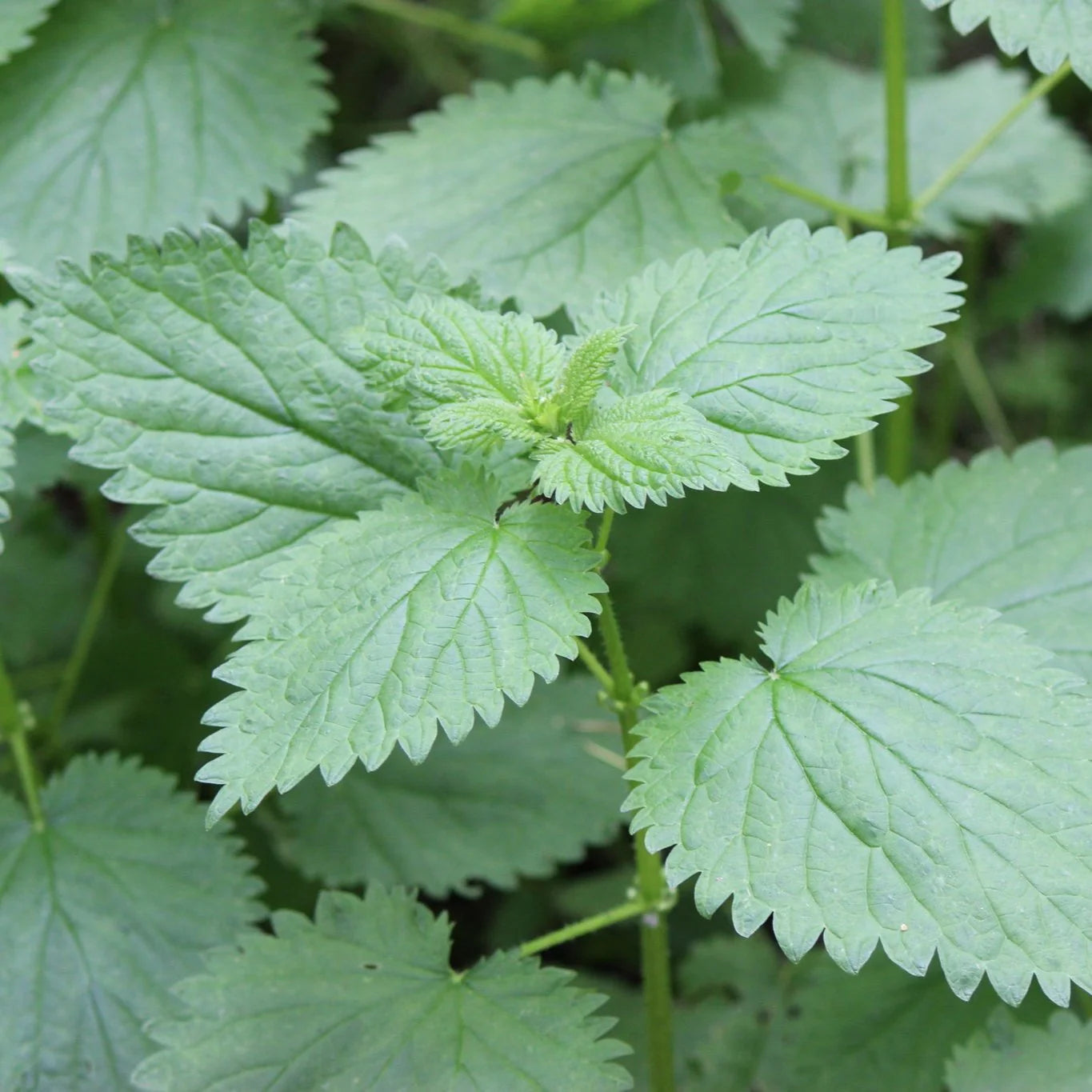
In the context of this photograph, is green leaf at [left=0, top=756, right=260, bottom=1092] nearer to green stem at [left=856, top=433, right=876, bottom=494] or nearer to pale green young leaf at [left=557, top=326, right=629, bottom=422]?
pale green young leaf at [left=557, top=326, right=629, bottom=422]

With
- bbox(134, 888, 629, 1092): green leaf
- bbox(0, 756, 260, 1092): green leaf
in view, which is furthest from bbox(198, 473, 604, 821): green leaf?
bbox(0, 756, 260, 1092): green leaf

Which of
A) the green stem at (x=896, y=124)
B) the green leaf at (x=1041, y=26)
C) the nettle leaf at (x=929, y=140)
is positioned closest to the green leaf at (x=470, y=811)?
the green stem at (x=896, y=124)

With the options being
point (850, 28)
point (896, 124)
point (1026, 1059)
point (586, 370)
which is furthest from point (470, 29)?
point (1026, 1059)

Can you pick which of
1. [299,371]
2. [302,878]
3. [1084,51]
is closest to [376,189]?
[299,371]

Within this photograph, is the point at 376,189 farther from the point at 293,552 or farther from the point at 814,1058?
the point at 814,1058

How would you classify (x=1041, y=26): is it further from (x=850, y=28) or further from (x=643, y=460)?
(x=850, y=28)

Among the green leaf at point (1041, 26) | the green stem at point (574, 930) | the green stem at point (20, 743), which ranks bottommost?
the green stem at point (20, 743)

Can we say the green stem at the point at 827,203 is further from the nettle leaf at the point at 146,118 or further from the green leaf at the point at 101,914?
the green leaf at the point at 101,914
